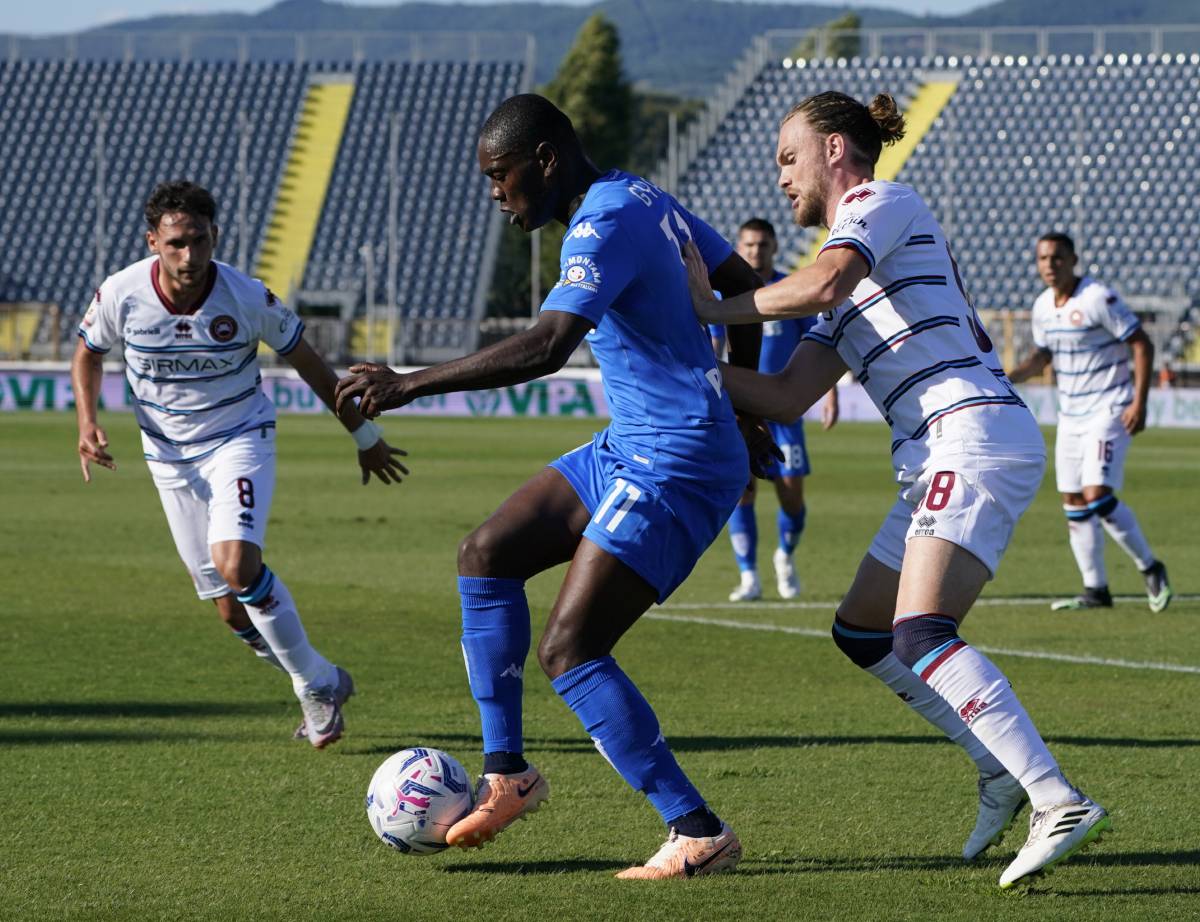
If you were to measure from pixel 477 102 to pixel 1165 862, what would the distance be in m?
48.6

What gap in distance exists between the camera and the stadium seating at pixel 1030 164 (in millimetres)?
43969

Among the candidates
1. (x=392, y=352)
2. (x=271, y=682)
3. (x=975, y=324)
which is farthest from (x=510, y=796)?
(x=392, y=352)

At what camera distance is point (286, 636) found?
6.98 m

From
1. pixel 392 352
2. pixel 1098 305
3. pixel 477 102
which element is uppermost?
pixel 477 102

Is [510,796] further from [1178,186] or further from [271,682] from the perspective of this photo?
[1178,186]

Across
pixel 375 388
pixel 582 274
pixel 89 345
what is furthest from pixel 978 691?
pixel 89 345

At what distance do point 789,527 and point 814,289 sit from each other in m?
7.51

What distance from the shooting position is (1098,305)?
1109 cm

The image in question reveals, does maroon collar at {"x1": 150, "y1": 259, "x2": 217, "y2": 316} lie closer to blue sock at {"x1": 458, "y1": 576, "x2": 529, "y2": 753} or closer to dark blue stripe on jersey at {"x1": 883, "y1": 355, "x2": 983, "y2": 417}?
blue sock at {"x1": 458, "y1": 576, "x2": 529, "y2": 753}

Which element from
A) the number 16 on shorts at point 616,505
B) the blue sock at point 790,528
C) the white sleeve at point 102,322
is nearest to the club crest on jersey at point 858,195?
the number 16 on shorts at point 616,505

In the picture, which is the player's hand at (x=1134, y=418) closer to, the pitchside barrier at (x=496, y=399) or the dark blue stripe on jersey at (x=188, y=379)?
the dark blue stripe on jersey at (x=188, y=379)

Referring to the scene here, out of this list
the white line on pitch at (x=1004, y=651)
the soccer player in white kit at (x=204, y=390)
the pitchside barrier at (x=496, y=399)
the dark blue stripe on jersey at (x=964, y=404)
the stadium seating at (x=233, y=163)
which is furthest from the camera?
the stadium seating at (x=233, y=163)

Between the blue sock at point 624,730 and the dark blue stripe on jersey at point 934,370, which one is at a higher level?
the dark blue stripe on jersey at point 934,370

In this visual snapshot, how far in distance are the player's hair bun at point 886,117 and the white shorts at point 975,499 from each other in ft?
2.97
